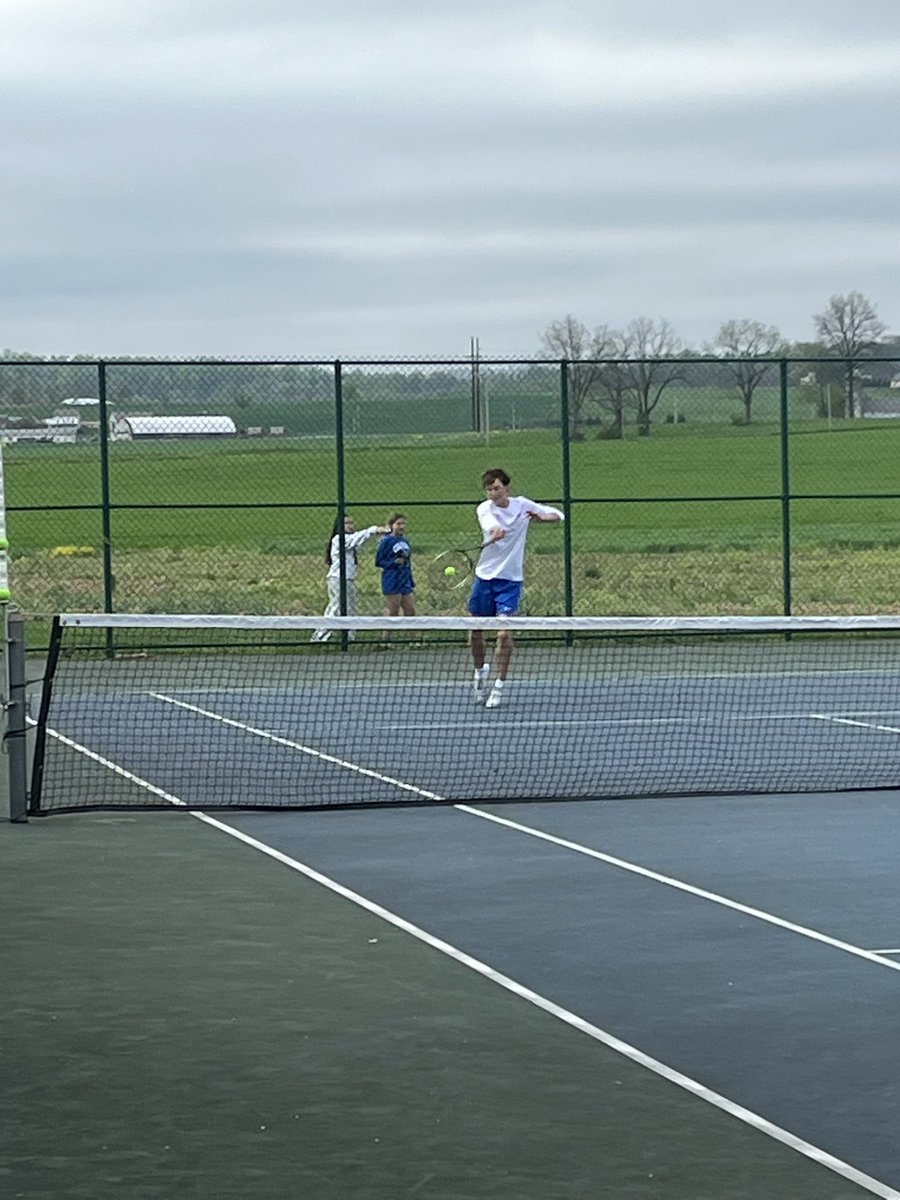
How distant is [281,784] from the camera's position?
13539 millimetres

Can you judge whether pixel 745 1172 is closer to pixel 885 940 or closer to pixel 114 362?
pixel 885 940

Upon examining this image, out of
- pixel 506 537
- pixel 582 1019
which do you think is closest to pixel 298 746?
pixel 506 537

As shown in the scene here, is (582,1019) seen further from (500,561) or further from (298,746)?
(500,561)

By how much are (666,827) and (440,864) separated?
1599 millimetres

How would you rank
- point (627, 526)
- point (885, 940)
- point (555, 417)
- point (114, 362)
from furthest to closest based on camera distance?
1. point (627, 526)
2. point (555, 417)
3. point (114, 362)
4. point (885, 940)

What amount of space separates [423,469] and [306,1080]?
25.0 metres

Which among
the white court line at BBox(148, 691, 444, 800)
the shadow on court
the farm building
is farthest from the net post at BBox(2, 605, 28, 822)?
the farm building

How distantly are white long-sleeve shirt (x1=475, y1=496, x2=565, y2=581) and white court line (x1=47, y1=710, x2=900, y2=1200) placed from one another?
17.9 feet

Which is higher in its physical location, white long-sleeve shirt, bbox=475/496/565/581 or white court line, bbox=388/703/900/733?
white long-sleeve shirt, bbox=475/496/565/581

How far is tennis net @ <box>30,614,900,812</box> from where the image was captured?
43.4 ft

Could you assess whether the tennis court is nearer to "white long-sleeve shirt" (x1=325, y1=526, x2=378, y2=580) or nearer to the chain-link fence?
"white long-sleeve shirt" (x1=325, y1=526, x2=378, y2=580)

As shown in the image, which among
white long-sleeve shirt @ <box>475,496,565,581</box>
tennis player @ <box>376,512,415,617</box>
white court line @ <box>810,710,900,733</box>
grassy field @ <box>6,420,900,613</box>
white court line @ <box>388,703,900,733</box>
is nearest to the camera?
white court line @ <box>810,710,900,733</box>

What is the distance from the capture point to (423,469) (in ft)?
104

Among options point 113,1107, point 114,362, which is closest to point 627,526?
point 114,362
